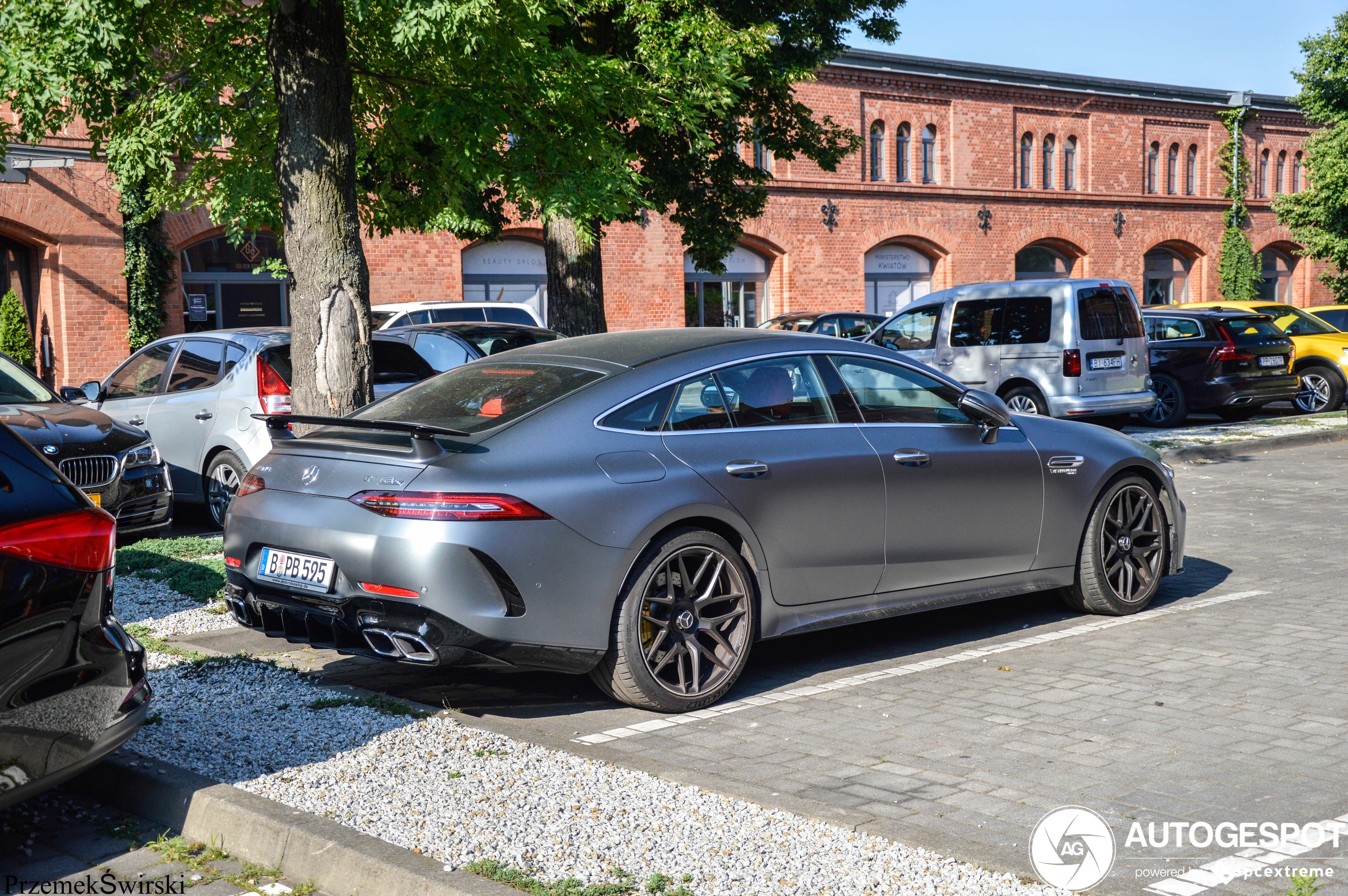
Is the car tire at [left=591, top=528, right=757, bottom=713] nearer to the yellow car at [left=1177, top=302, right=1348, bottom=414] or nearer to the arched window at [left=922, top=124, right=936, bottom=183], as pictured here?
the yellow car at [left=1177, top=302, right=1348, bottom=414]

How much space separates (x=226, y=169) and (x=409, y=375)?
2.22 metres

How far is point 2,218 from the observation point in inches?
867

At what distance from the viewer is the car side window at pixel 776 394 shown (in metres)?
5.64

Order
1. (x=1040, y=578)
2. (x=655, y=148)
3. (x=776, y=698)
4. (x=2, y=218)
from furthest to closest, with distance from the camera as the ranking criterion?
(x=2, y=218)
(x=655, y=148)
(x=1040, y=578)
(x=776, y=698)

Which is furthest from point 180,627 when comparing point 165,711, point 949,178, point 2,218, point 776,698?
point 949,178

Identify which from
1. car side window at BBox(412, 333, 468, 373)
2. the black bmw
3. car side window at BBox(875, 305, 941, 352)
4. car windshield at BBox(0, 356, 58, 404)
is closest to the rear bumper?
car side window at BBox(875, 305, 941, 352)

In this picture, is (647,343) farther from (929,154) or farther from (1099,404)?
(929,154)

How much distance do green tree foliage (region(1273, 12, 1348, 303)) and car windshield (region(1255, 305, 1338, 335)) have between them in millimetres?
12758

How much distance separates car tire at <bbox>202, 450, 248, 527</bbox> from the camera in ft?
33.6

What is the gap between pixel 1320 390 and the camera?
65.8ft

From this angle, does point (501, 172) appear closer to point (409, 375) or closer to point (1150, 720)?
point (409, 375)

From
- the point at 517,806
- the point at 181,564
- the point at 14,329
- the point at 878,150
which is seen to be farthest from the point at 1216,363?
the point at 14,329

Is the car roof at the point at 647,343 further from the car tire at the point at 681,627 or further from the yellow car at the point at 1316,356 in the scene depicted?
the yellow car at the point at 1316,356

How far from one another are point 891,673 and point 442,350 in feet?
22.5
